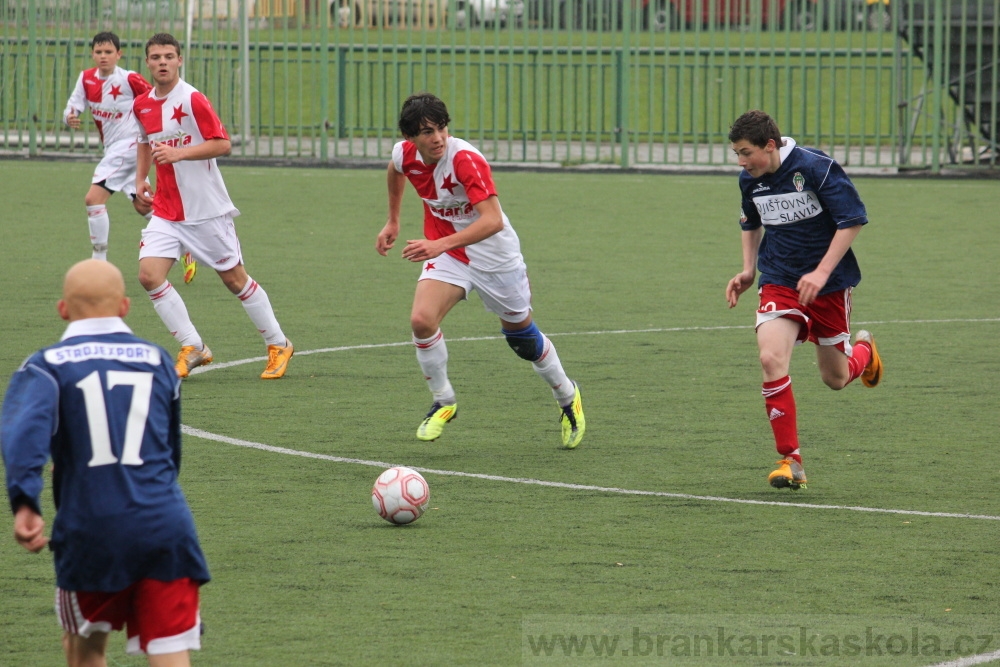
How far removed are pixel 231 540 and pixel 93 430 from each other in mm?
2435

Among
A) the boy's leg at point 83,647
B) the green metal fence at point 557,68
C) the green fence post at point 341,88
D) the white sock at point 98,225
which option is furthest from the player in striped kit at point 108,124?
the green fence post at point 341,88

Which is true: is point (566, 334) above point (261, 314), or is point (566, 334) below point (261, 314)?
below

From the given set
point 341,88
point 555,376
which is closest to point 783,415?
point 555,376

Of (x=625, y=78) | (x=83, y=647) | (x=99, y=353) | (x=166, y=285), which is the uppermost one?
(x=625, y=78)

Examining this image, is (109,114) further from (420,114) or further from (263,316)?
(420,114)

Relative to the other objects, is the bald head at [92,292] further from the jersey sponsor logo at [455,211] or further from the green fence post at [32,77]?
the green fence post at [32,77]

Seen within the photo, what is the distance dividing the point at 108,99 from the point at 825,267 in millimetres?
9208

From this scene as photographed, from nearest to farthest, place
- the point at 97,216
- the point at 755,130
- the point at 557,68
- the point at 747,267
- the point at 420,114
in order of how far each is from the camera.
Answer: the point at 755,130 < the point at 747,267 < the point at 420,114 < the point at 97,216 < the point at 557,68

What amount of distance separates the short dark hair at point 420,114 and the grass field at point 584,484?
1575mm

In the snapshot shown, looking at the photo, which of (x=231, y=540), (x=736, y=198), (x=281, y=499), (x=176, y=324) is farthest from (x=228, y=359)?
(x=736, y=198)

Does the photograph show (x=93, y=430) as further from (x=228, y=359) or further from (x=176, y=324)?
(x=228, y=359)

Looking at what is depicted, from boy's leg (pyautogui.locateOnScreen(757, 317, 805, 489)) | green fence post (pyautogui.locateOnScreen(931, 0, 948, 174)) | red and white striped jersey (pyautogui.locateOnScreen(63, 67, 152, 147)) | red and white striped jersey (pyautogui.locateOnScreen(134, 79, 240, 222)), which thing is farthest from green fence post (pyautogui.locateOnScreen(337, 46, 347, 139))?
boy's leg (pyautogui.locateOnScreen(757, 317, 805, 489))

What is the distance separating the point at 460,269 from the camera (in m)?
8.00

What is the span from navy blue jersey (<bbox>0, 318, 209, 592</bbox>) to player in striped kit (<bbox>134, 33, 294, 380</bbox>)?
5935 mm
